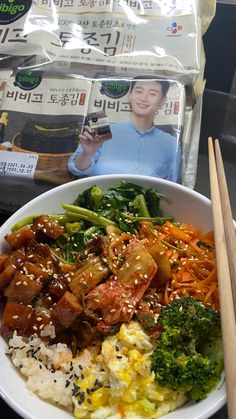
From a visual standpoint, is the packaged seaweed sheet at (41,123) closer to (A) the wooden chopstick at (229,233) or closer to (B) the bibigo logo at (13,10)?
(B) the bibigo logo at (13,10)

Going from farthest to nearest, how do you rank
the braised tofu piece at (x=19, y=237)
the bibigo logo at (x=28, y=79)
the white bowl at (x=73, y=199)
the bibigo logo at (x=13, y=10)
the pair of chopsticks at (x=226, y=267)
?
1. the bibigo logo at (x=13, y=10)
2. the bibigo logo at (x=28, y=79)
3. the braised tofu piece at (x=19, y=237)
4. the white bowl at (x=73, y=199)
5. the pair of chopsticks at (x=226, y=267)

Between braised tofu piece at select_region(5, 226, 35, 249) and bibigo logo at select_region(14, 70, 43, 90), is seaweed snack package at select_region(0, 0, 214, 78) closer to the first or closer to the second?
bibigo logo at select_region(14, 70, 43, 90)

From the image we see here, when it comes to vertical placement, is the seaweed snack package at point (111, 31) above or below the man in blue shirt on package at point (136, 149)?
above

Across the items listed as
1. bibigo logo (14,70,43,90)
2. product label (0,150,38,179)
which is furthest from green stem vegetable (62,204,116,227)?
bibigo logo (14,70,43,90)

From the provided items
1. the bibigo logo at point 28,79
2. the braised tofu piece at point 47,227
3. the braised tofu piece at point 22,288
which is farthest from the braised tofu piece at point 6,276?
the bibigo logo at point 28,79

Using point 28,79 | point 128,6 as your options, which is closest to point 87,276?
point 28,79

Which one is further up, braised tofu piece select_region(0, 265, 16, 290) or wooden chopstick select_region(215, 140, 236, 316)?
wooden chopstick select_region(215, 140, 236, 316)

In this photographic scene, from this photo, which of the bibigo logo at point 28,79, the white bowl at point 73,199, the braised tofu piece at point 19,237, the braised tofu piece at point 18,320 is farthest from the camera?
the bibigo logo at point 28,79
